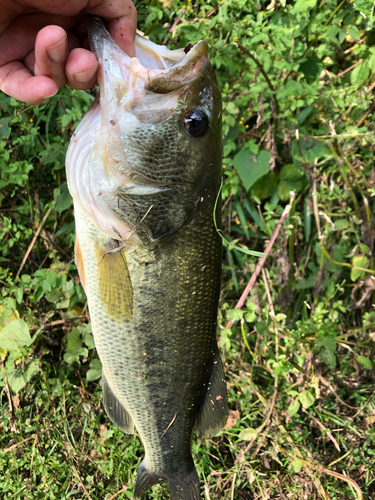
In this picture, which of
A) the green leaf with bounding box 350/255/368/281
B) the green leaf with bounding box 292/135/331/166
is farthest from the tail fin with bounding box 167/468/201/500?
the green leaf with bounding box 292/135/331/166

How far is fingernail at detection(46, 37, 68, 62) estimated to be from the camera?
128cm

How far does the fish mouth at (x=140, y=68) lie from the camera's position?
120 centimetres

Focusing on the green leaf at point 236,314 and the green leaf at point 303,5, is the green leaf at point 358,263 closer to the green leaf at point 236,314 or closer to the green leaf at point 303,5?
the green leaf at point 236,314

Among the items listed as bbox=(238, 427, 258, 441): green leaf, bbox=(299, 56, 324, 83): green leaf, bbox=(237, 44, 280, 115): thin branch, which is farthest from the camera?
bbox=(299, 56, 324, 83): green leaf

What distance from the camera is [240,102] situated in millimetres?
2488

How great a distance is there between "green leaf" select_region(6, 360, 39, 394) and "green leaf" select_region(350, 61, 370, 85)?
10.9 feet

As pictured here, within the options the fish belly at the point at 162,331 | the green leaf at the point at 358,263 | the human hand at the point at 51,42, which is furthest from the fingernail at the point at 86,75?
the green leaf at the point at 358,263

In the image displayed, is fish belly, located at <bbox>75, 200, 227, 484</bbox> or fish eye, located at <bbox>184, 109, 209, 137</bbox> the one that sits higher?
fish eye, located at <bbox>184, 109, 209, 137</bbox>

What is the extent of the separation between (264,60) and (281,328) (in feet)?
6.22

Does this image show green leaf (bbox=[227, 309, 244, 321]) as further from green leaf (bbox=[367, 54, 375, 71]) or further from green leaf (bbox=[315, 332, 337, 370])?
green leaf (bbox=[367, 54, 375, 71])

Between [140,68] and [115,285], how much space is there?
2.79ft

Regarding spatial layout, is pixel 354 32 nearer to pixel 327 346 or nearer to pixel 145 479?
pixel 327 346

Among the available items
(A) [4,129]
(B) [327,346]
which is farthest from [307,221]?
(A) [4,129]

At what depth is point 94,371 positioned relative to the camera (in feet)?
8.62
